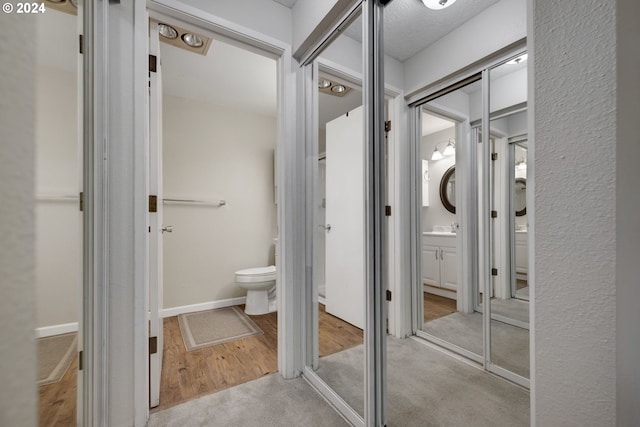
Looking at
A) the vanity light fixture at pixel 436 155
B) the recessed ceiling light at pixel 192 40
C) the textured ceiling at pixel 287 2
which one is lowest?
the vanity light fixture at pixel 436 155

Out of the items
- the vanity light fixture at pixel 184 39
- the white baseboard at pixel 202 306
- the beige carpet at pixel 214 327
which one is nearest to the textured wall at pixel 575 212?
the vanity light fixture at pixel 184 39

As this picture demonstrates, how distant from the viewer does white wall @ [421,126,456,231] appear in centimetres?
158

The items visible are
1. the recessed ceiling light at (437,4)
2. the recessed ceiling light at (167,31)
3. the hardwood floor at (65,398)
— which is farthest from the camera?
the recessed ceiling light at (167,31)

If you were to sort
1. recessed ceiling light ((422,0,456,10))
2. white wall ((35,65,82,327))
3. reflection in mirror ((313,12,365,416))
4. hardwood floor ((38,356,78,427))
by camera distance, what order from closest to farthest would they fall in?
white wall ((35,65,82,327)), hardwood floor ((38,356,78,427)), recessed ceiling light ((422,0,456,10)), reflection in mirror ((313,12,365,416))

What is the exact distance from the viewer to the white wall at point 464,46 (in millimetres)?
1302

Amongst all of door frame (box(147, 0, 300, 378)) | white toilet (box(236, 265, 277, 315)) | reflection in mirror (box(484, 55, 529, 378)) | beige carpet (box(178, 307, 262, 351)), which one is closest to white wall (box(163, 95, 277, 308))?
beige carpet (box(178, 307, 262, 351))

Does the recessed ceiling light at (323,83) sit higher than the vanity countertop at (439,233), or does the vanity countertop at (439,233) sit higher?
the recessed ceiling light at (323,83)

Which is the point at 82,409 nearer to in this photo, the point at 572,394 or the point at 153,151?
the point at 153,151

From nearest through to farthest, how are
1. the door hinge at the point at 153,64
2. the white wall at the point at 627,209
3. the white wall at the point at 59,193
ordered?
the white wall at the point at 627,209
the white wall at the point at 59,193
the door hinge at the point at 153,64

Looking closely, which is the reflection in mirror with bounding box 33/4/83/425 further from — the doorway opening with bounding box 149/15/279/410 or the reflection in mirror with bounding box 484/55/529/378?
the reflection in mirror with bounding box 484/55/529/378

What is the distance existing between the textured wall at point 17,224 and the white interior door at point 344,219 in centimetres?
143

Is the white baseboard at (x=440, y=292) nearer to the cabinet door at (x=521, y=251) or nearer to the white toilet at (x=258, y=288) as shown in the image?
the cabinet door at (x=521, y=251)

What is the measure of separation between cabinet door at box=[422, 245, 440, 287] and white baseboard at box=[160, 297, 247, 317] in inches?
96.0

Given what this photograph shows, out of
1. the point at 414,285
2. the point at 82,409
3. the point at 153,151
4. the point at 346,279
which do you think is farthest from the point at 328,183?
the point at 82,409
